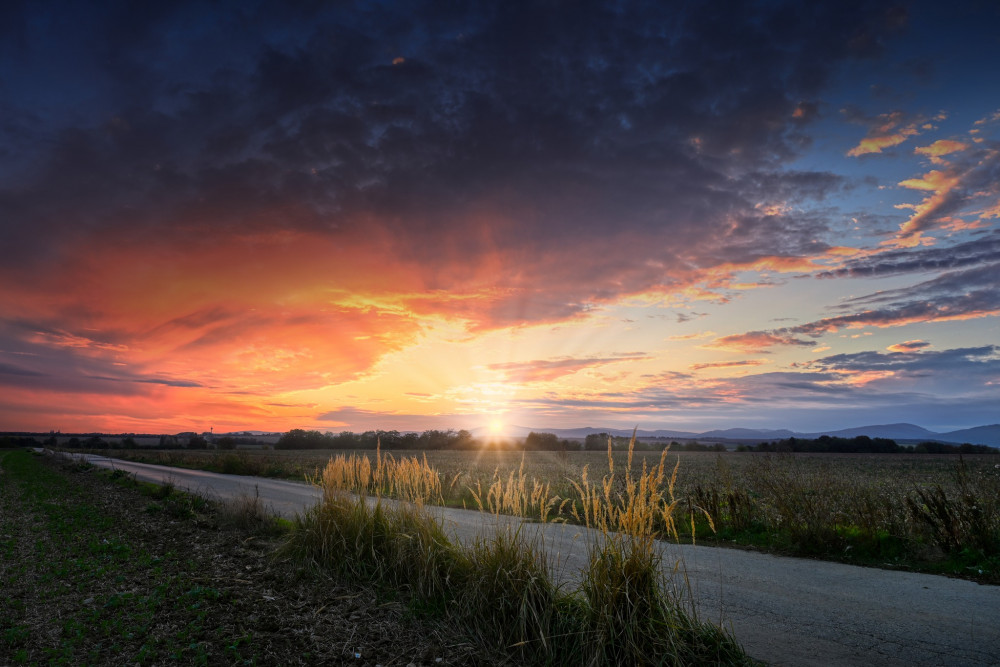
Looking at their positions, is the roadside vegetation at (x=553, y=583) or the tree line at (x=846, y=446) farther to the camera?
the tree line at (x=846, y=446)

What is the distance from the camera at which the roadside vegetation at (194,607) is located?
5.61 metres

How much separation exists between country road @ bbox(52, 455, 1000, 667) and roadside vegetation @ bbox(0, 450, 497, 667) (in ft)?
5.23

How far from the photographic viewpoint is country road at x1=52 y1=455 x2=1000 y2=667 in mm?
5367

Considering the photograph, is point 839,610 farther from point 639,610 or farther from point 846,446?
point 846,446

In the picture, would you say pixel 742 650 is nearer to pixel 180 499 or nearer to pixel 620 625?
pixel 620 625

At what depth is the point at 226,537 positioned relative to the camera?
11.0m

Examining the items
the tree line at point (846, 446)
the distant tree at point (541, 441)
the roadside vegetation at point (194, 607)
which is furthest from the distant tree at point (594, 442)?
the roadside vegetation at point (194, 607)

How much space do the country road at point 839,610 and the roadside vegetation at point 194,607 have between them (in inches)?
62.7

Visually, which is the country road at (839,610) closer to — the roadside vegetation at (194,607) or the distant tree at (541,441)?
the roadside vegetation at (194,607)

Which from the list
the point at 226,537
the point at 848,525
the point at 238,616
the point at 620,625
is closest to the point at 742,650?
the point at 620,625

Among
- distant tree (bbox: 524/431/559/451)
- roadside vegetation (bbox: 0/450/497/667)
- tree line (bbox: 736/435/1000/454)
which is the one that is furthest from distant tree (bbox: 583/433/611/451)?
roadside vegetation (bbox: 0/450/497/667)

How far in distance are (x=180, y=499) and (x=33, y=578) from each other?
288 inches

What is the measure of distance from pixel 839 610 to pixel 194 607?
798 centimetres

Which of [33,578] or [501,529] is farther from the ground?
[501,529]
